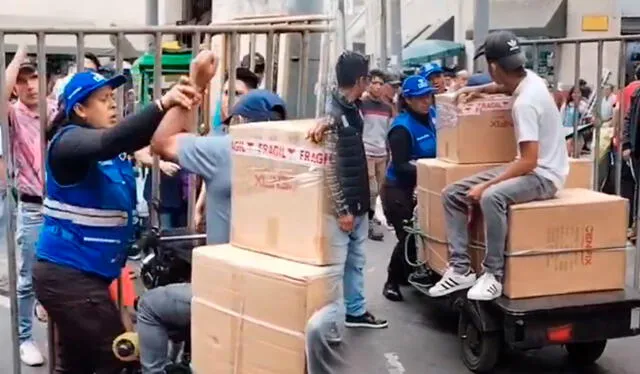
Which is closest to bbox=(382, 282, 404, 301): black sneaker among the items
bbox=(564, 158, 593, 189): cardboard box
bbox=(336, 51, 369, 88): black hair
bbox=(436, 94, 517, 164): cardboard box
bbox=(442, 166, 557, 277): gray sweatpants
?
bbox=(436, 94, 517, 164): cardboard box

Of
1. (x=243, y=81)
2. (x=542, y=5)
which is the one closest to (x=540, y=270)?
(x=243, y=81)

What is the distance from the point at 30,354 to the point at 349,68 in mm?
3181

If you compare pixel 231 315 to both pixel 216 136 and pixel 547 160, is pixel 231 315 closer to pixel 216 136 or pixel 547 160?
pixel 216 136

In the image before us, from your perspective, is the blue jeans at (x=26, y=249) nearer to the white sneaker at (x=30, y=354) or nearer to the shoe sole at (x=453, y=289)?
the white sneaker at (x=30, y=354)

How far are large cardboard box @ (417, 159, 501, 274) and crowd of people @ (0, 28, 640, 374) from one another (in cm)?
11

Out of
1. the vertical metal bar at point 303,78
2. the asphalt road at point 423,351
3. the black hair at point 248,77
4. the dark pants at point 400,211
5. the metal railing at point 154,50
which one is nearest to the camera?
the vertical metal bar at point 303,78

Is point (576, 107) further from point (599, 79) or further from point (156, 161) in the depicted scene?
point (156, 161)

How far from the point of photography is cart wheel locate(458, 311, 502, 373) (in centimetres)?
476

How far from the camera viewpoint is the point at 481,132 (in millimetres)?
5016

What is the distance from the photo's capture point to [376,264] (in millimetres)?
7664

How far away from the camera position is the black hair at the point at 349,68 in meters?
2.05

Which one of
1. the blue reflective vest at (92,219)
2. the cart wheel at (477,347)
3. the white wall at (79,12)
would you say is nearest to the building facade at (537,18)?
the white wall at (79,12)

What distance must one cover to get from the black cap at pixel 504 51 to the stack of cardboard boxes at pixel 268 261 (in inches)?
98.3

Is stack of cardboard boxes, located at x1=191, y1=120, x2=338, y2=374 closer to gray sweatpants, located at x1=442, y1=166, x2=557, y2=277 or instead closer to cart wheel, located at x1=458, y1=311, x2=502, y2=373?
gray sweatpants, located at x1=442, y1=166, x2=557, y2=277
